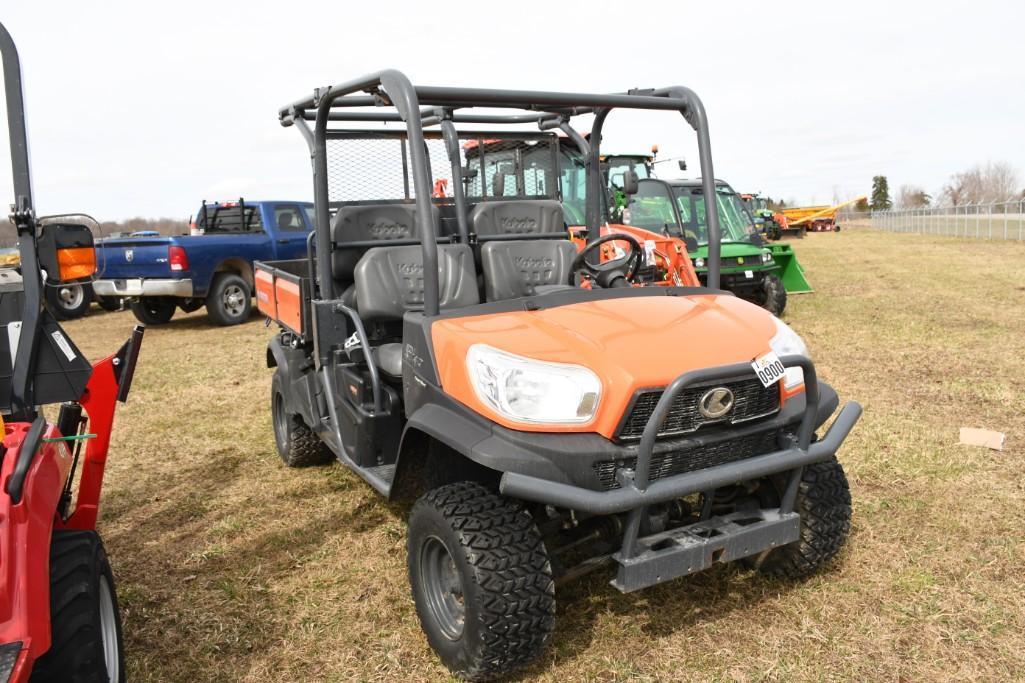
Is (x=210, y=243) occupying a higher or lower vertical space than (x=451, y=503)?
higher

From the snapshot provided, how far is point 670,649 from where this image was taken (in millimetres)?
2904

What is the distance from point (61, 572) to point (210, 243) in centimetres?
942

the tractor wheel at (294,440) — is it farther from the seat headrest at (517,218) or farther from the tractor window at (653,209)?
the tractor window at (653,209)

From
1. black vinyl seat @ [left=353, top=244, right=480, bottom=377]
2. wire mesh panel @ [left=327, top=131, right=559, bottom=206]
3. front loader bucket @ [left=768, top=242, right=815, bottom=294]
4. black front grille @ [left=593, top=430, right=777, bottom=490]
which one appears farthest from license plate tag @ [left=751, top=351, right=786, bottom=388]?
front loader bucket @ [left=768, top=242, right=815, bottom=294]

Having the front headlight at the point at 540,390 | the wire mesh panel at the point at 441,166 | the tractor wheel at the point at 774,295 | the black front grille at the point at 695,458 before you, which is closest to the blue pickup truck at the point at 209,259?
the tractor wheel at the point at 774,295

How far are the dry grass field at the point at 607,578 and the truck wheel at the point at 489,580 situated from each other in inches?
8.7

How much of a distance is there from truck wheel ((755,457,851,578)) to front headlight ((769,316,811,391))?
1.44 ft

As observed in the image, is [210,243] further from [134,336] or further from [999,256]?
[999,256]

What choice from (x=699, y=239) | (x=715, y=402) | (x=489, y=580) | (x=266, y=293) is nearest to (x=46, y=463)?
(x=489, y=580)

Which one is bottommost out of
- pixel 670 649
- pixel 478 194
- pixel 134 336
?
pixel 670 649

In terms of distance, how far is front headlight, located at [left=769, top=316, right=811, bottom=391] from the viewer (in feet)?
9.48

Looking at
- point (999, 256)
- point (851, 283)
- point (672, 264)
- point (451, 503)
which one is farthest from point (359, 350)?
point (999, 256)

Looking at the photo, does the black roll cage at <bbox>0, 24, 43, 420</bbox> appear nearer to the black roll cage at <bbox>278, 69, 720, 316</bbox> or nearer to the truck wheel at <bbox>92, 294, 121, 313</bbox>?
the black roll cage at <bbox>278, 69, 720, 316</bbox>

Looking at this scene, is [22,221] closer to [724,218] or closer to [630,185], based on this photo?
[630,185]
